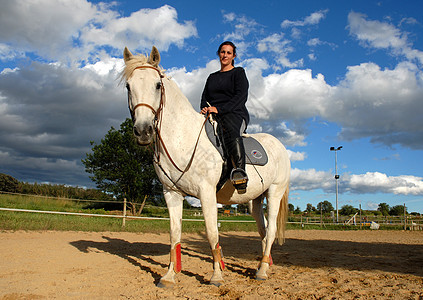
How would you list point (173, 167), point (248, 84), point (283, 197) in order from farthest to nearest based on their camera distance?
point (283, 197) < point (248, 84) < point (173, 167)

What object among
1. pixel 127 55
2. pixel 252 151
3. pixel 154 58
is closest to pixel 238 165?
pixel 252 151

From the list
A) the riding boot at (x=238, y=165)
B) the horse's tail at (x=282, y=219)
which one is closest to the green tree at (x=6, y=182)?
the horse's tail at (x=282, y=219)

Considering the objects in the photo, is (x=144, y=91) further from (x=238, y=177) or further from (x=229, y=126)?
(x=238, y=177)

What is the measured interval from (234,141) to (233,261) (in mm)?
2988

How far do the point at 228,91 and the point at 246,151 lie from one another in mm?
942

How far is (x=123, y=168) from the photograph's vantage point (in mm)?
27984

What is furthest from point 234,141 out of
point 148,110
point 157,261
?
point 157,261

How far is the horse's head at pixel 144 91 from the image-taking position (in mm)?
3135

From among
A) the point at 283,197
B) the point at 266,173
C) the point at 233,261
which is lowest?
the point at 233,261

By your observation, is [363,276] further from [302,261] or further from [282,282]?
[302,261]

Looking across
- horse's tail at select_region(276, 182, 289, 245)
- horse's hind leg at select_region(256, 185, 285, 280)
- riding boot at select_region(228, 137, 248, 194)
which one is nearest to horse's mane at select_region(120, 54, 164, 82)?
riding boot at select_region(228, 137, 248, 194)

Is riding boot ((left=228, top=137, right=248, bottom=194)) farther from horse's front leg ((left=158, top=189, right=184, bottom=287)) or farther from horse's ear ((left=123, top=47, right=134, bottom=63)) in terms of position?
horse's ear ((left=123, top=47, right=134, bottom=63))

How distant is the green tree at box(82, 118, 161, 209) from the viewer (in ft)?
90.0

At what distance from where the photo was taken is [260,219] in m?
5.37
